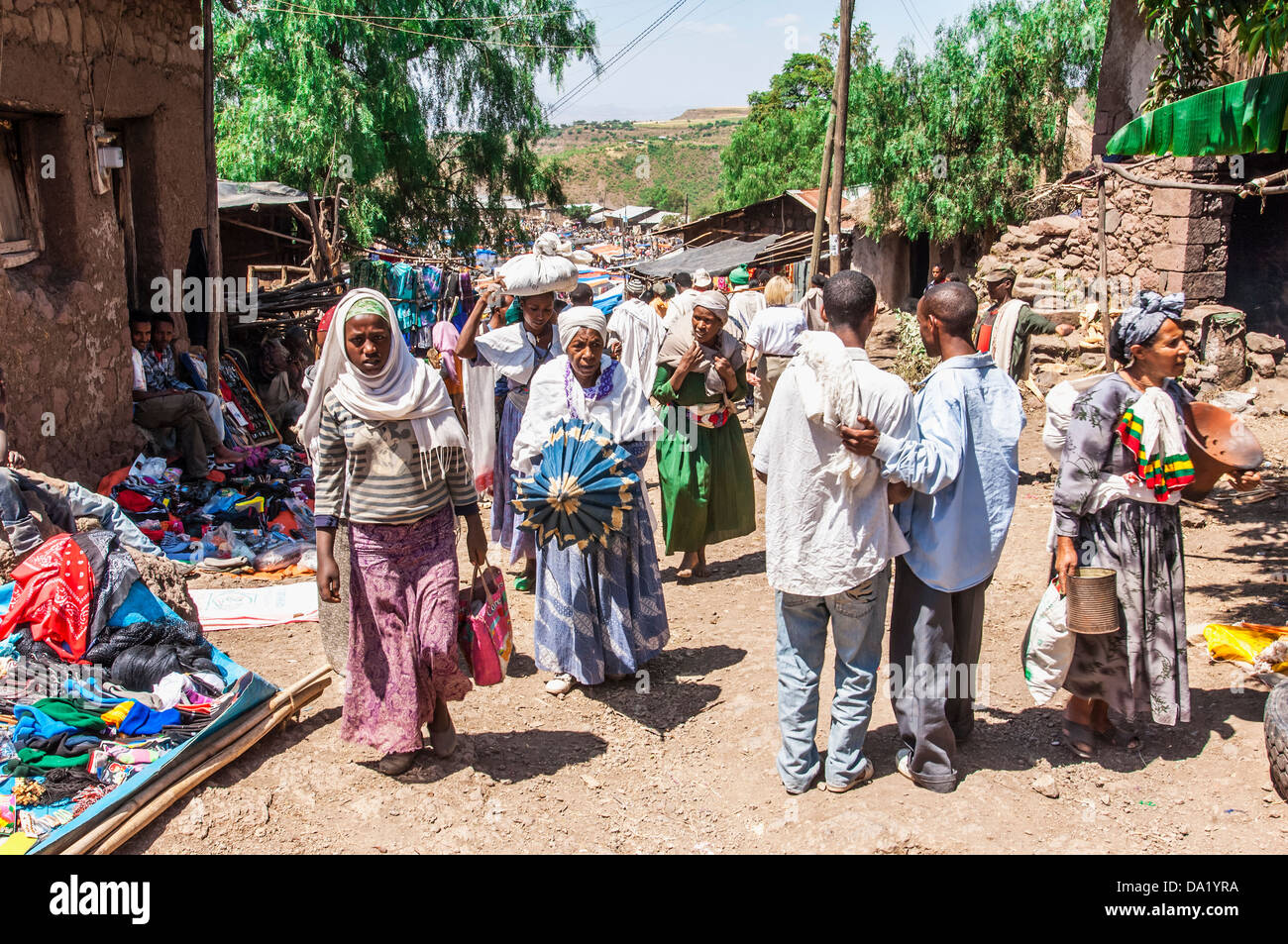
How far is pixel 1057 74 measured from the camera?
18.0 metres

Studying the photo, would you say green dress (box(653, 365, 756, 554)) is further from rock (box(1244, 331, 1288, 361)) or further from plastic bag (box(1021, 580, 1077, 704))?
rock (box(1244, 331, 1288, 361))

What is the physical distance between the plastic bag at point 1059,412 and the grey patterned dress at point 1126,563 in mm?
63

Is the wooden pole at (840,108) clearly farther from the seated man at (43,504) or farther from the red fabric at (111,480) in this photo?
the seated man at (43,504)

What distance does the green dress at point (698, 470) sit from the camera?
644 cm

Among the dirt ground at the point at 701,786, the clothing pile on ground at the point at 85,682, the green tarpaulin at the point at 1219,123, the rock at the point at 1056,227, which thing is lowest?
the dirt ground at the point at 701,786

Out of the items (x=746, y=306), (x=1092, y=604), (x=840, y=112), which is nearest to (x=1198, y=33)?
(x=1092, y=604)

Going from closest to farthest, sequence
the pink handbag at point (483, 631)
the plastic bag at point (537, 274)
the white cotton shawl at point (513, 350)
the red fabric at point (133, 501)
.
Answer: the pink handbag at point (483, 631) < the plastic bag at point (537, 274) < the white cotton shawl at point (513, 350) < the red fabric at point (133, 501)

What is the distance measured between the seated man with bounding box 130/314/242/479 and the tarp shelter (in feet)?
37.4

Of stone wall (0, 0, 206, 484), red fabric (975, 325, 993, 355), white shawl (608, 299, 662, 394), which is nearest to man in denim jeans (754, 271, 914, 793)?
white shawl (608, 299, 662, 394)

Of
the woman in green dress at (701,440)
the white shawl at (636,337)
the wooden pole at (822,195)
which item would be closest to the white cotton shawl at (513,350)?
the woman in green dress at (701,440)

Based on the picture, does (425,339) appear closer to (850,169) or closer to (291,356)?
(291,356)

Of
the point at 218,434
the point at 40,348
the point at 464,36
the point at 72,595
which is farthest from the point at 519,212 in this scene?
the point at 72,595
